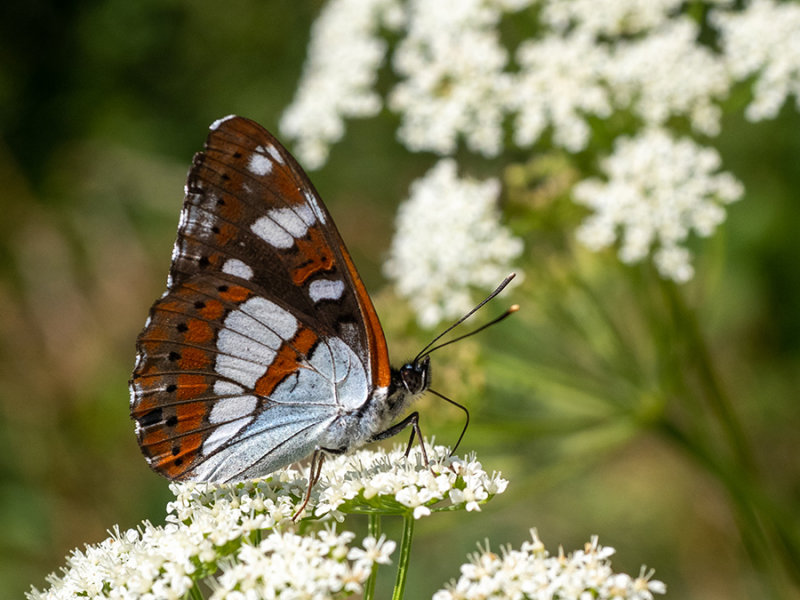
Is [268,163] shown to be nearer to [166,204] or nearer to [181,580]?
[181,580]


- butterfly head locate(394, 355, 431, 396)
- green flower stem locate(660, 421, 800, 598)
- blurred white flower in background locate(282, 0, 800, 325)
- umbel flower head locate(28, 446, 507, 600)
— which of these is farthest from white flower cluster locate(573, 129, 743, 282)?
umbel flower head locate(28, 446, 507, 600)

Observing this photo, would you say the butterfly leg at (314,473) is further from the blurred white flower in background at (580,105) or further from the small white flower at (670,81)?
the small white flower at (670,81)

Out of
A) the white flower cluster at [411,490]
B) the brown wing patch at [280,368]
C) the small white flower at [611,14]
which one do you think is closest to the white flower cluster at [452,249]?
the small white flower at [611,14]

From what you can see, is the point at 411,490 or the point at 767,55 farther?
the point at 767,55

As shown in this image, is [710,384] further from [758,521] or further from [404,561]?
[404,561]

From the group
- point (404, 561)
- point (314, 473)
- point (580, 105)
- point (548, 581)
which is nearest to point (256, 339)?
point (314, 473)
